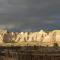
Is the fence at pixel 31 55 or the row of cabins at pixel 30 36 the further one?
the row of cabins at pixel 30 36

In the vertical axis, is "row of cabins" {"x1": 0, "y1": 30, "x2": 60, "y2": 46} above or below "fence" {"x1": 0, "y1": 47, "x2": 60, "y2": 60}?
above

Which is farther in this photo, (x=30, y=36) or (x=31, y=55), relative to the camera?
(x=30, y=36)

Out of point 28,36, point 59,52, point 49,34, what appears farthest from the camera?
point 28,36

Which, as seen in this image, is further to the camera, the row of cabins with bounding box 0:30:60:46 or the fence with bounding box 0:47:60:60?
the row of cabins with bounding box 0:30:60:46

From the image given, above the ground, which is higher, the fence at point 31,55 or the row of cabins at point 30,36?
the row of cabins at point 30,36

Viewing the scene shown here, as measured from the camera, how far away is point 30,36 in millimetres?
92875

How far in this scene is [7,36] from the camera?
89750 millimetres

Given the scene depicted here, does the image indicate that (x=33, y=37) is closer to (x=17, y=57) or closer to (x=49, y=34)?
(x=49, y=34)

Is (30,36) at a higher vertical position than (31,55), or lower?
higher

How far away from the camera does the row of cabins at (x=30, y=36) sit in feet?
274

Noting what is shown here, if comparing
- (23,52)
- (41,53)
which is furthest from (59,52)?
(23,52)

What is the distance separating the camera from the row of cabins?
274 ft

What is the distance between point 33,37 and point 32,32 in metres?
5.94

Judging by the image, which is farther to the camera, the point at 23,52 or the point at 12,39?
the point at 12,39
